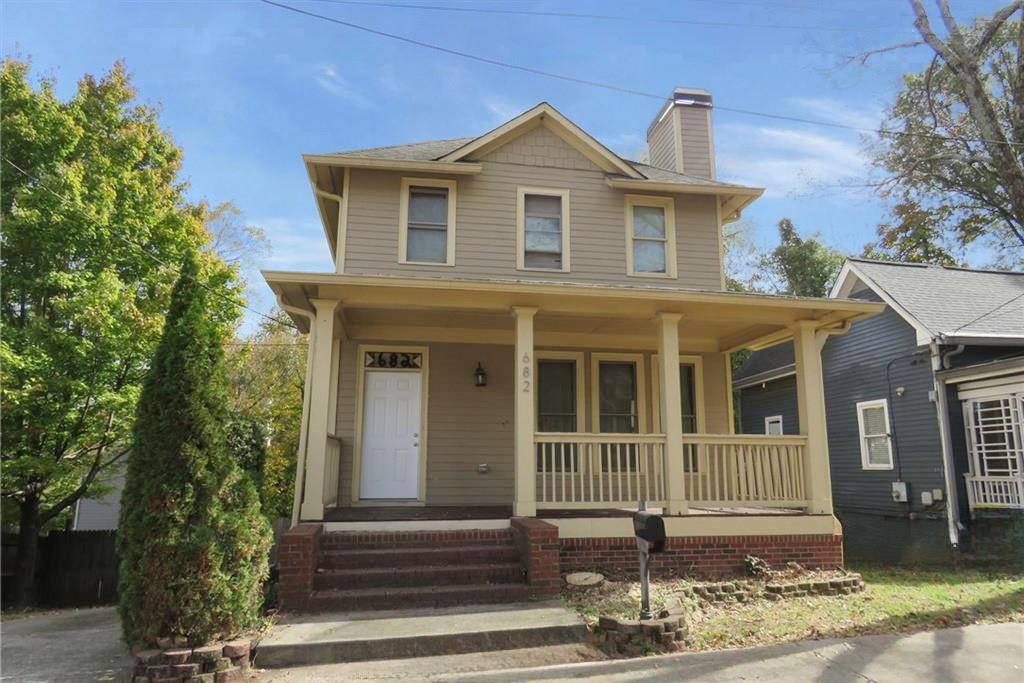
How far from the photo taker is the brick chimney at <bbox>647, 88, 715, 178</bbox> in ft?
34.8

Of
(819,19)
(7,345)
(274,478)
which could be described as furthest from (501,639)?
(819,19)

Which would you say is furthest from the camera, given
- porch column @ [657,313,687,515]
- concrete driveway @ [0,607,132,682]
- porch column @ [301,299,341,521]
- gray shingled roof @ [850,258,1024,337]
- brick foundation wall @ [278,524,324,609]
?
gray shingled roof @ [850,258,1024,337]

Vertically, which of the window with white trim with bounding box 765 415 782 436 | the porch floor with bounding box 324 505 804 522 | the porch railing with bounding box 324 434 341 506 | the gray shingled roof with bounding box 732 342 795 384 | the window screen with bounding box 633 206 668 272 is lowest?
the porch floor with bounding box 324 505 804 522

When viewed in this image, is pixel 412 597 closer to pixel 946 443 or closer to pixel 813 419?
pixel 813 419

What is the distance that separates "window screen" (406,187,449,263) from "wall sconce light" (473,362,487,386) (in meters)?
1.66

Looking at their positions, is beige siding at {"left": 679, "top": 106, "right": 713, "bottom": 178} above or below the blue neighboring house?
above

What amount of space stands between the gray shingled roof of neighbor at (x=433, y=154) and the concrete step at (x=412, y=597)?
228 inches

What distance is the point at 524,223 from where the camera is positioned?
899cm

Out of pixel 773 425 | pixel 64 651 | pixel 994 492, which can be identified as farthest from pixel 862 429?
pixel 64 651

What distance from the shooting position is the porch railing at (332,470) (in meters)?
6.85

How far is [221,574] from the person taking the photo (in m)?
4.27

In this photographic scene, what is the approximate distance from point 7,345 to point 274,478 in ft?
14.8

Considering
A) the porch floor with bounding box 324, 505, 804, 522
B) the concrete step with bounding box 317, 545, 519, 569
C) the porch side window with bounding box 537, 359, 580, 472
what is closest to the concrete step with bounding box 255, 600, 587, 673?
the concrete step with bounding box 317, 545, 519, 569

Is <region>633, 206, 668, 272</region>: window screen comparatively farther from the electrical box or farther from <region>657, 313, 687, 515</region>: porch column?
the electrical box
